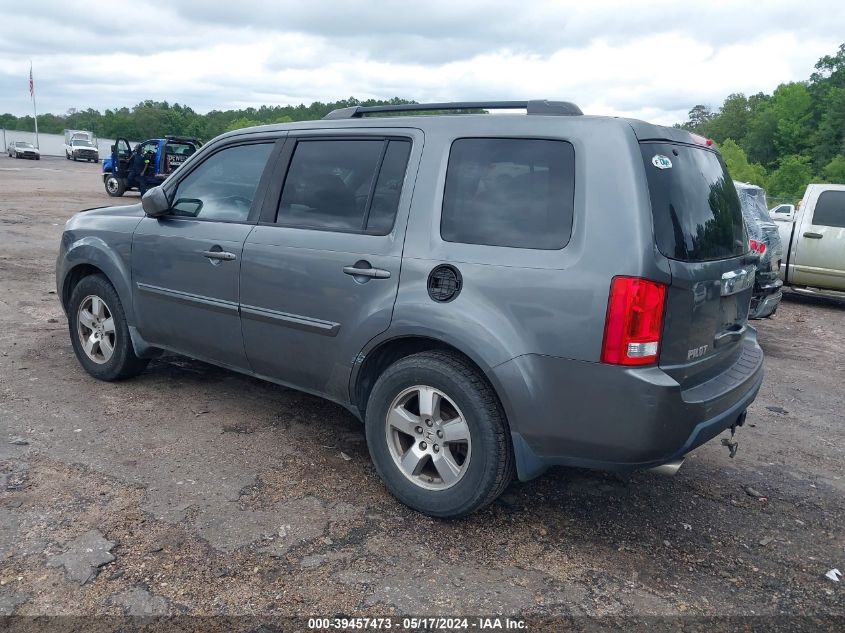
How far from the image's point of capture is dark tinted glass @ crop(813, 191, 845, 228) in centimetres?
1034

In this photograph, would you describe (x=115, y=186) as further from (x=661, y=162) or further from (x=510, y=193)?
(x=661, y=162)

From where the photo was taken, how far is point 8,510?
3.37 meters

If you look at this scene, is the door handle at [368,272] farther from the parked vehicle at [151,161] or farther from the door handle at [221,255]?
the parked vehicle at [151,161]

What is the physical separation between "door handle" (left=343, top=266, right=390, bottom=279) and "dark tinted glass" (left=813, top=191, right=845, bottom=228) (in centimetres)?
916

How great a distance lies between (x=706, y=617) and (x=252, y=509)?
81.9 inches

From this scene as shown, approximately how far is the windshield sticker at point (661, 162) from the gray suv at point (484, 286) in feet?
0.04

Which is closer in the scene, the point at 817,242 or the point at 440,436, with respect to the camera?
the point at 440,436

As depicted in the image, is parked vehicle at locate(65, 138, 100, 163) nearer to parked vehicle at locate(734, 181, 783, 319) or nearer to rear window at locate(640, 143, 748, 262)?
parked vehicle at locate(734, 181, 783, 319)

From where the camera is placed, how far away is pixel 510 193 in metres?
3.23

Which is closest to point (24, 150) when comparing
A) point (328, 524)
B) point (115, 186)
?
point (115, 186)

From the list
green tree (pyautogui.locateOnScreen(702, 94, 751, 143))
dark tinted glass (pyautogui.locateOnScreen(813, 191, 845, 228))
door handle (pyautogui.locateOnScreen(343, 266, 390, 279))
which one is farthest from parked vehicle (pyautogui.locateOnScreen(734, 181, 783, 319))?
green tree (pyautogui.locateOnScreen(702, 94, 751, 143))

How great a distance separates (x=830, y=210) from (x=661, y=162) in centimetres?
885

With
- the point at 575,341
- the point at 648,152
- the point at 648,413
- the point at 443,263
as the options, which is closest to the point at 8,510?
the point at 443,263

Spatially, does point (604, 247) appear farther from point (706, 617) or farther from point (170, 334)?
point (170, 334)
